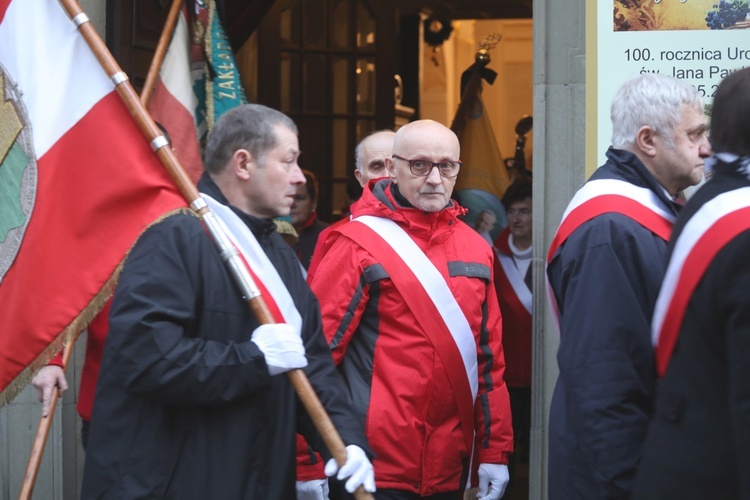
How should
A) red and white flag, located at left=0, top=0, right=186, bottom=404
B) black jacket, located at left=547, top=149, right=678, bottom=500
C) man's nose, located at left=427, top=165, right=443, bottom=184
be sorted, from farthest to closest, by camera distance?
man's nose, located at left=427, top=165, right=443, bottom=184 < red and white flag, located at left=0, top=0, right=186, bottom=404 < black jacket, located at left=547, top=149, right=678, bottom=500

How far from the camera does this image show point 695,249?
8.88 ft

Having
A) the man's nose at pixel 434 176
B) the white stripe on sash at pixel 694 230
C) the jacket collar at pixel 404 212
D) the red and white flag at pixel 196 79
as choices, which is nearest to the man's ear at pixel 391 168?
the jacket collar at pixel 404 212

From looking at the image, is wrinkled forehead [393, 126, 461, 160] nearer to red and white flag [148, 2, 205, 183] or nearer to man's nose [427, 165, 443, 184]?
man's nose [427, 165, 443, 184]

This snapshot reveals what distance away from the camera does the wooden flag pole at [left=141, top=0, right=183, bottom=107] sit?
15.9 ft

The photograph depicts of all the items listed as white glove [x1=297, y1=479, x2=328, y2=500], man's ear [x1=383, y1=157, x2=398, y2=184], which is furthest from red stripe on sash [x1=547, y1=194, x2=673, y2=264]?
white glove [x1=297, y1=479, x2=328, y2=500]

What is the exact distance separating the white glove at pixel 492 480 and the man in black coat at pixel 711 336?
1.78m

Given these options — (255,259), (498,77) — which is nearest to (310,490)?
(255,259)

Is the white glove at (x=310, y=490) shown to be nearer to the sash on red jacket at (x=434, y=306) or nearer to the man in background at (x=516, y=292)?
the sash on red jacket at (x=434, y=306)

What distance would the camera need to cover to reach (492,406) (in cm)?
461

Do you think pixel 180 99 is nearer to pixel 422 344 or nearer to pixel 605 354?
pixel 422 344

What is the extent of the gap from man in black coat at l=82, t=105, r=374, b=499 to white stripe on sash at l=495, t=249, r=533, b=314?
9.75ft

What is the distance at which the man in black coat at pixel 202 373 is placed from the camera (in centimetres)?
326

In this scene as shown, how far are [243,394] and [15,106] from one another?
4.28ft

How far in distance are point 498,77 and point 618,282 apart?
1025 centimetres
